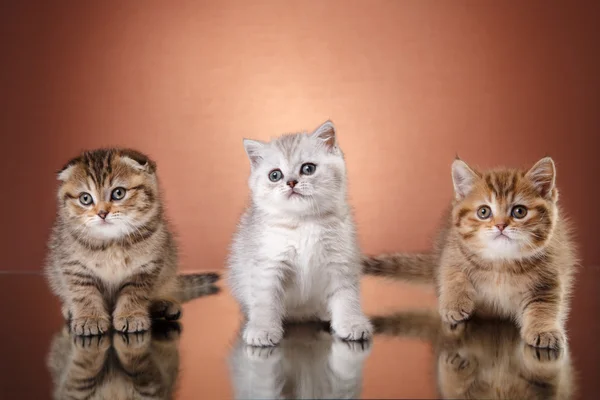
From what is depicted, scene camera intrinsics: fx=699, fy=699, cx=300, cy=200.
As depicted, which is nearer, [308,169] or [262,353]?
[262,353]

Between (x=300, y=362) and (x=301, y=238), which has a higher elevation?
(x=301, y=238)

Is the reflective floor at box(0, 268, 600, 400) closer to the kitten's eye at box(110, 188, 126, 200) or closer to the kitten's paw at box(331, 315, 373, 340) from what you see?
the kitten's paw at box(331, 315, 373, 340)

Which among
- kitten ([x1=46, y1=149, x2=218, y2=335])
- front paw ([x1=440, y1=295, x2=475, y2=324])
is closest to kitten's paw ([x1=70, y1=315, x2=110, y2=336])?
kitten ([x1=46, y1=149, x2=218, y2=335])

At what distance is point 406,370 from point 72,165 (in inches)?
42.0

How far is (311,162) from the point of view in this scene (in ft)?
5.93

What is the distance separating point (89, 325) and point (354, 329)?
0.71 m

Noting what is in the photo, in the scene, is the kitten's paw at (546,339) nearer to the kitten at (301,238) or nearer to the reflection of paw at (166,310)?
the kitten at (301,238)

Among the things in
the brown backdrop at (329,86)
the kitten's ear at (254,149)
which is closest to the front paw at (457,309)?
the kitten's ear at (254,149)

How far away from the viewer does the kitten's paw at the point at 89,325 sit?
1.86 metres

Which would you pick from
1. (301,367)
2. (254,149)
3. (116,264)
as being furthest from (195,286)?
(301,367)

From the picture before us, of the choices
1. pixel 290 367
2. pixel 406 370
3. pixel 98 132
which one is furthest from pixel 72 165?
pixel 98 132

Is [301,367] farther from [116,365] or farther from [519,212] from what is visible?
[519,212]

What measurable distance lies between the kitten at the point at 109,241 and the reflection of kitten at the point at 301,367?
1.21 ft

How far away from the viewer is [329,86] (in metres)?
3.14
